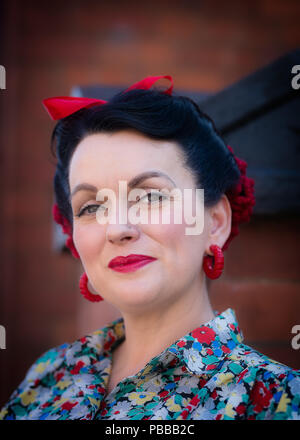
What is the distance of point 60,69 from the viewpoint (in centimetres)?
315

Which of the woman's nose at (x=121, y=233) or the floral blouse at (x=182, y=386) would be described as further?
the woman's nose at (x=121, y=233)

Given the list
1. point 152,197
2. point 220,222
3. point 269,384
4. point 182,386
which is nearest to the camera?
point 269,384

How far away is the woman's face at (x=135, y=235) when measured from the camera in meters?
1.28

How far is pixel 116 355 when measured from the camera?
63.8 inches

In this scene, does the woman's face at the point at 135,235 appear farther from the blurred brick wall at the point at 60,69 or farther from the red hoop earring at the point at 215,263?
the blurred brick wall at the point at 60,69

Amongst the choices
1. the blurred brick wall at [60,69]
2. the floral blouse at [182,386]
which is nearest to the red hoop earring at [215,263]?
the floral blouse at [182,386]

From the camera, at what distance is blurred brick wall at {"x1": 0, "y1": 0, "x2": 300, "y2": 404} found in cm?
303

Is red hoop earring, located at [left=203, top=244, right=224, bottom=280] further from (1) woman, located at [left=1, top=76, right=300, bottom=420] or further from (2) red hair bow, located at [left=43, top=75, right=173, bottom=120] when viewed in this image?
(2) red hair bow, located at [left=43, top=75, right=173, bottom=120]

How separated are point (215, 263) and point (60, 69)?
7.46 ft

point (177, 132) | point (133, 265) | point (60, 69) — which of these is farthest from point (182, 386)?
point (60, 69)

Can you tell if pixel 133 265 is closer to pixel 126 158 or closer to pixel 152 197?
pixel 152 197

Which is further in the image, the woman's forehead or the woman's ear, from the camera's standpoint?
the woman's ear

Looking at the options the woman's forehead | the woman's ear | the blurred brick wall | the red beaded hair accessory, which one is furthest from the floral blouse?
the blurred brick wall

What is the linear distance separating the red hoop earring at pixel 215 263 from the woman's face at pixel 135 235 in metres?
0.03
